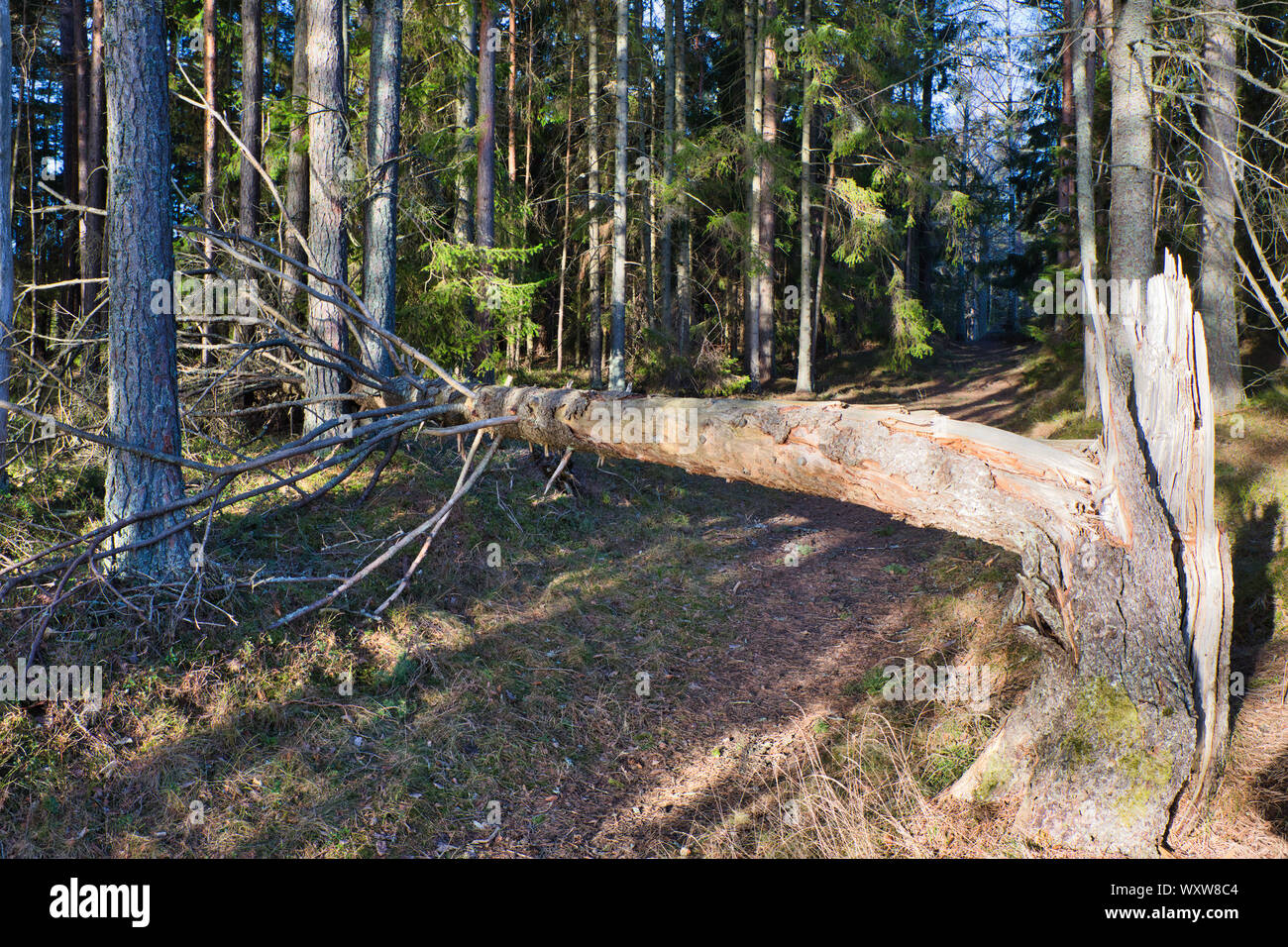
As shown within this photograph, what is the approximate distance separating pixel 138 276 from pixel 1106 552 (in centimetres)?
644

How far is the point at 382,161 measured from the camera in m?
8.36

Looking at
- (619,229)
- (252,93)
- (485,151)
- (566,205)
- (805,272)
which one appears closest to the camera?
(485,151)

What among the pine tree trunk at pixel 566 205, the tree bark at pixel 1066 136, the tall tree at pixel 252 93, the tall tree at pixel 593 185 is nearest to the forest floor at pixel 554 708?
the tall tree at pixel 252 93

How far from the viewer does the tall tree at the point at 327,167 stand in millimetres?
8016

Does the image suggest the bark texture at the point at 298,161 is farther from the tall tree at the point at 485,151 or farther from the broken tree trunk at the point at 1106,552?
the broken tree trunk at the point at 1106,552

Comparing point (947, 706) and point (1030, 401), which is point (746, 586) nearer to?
point (947, 706)

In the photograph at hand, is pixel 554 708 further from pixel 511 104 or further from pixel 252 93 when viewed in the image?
pixel 511 104

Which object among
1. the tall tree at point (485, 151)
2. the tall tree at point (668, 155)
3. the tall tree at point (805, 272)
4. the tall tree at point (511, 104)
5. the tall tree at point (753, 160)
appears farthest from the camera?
the tall tree at point (805, 272)

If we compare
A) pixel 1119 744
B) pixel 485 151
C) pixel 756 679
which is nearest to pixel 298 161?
pixel 485 151

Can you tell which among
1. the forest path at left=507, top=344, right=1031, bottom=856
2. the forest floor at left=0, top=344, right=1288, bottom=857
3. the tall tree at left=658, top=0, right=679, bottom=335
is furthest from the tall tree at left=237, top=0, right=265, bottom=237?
the forest path at left=507, top=344, right=1031, bottom=856

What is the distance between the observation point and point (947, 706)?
196 inches

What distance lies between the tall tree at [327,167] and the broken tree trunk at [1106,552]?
611cm

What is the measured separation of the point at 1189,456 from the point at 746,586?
4.58 m

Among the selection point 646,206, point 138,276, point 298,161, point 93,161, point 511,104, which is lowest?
point 138,276
